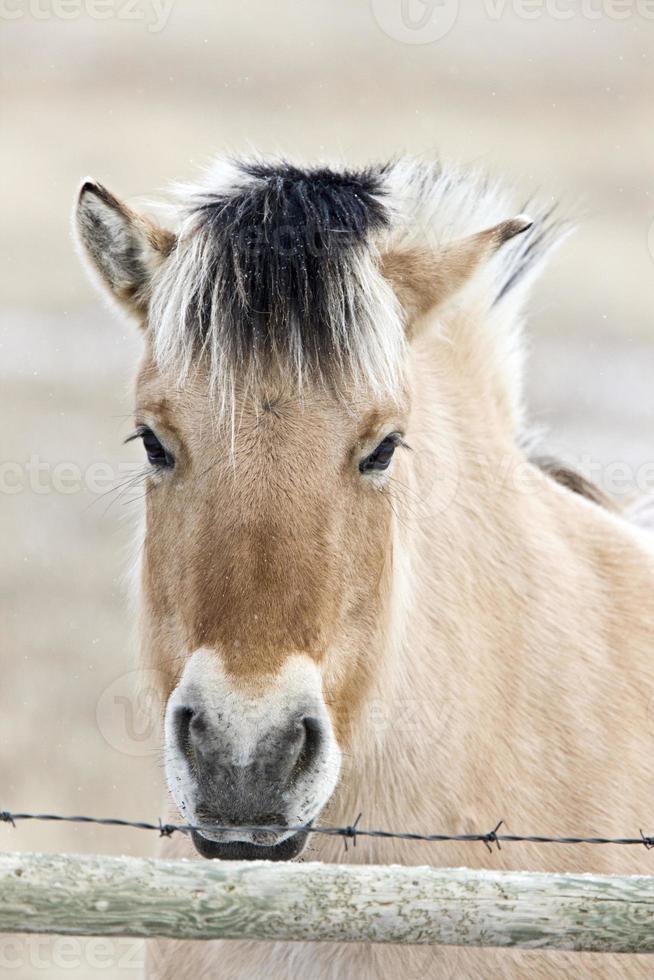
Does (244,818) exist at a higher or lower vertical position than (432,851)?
higher

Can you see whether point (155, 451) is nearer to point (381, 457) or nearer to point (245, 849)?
point (381, 457)

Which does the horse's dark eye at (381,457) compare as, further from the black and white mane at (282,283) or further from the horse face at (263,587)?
the black and white mane at (282,283)

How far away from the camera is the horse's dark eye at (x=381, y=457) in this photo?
10.9 ft

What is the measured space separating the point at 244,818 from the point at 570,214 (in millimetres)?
2983

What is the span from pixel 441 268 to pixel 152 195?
2.68 m

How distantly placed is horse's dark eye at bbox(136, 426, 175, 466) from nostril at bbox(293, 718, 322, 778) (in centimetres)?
88

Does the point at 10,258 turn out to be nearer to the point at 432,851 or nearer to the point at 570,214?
the point at 570,214

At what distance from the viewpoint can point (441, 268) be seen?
360 cm

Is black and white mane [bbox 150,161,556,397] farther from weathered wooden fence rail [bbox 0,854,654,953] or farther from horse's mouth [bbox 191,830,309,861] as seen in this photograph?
weathered wooden fence rail [bbox 0,854,654,953]

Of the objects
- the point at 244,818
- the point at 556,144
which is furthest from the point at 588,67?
the point at 244,818

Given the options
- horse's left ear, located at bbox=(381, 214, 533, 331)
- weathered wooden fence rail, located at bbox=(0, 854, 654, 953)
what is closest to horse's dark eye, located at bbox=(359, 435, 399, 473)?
horse's left ear, located at bbox=(381, 214, 533, 331)

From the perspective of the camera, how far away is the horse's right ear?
351 cm

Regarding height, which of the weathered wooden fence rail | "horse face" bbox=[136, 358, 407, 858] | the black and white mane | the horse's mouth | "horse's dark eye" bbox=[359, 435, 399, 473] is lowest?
the horse's mouth

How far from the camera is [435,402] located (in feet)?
12.8
